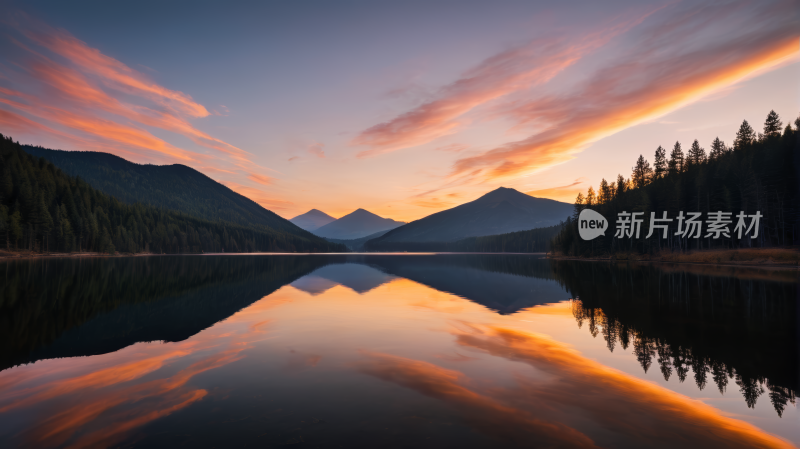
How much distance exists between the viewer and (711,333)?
18.7 m

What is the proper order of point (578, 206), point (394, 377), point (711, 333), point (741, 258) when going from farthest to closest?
point (578, 206) < point (741, 258) < point (711, 333) < point (394, 377)

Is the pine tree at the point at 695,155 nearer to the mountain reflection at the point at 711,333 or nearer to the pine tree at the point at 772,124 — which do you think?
the pine tree at the point at 772,124

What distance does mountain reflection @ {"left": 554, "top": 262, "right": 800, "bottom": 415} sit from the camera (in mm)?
12352

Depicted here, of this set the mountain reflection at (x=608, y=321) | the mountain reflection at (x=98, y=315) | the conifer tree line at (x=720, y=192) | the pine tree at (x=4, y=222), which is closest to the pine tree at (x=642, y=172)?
the conifer tree line at (x=720, y=192)

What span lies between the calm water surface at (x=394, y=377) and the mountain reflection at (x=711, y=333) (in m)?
0.13

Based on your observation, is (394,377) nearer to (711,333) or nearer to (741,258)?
(711,333)

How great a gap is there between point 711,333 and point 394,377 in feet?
60.2

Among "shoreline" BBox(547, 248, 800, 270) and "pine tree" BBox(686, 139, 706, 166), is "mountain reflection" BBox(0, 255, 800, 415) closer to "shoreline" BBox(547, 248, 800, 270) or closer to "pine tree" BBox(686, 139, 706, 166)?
"shoreline" BBox(547, 248, 800, 270)

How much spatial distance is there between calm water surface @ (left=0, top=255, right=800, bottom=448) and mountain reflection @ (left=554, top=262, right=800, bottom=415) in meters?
0.13

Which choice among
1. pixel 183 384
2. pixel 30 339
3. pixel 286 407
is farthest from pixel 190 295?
pixel 286 407

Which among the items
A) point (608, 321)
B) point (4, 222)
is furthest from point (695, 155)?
point (4, 222)

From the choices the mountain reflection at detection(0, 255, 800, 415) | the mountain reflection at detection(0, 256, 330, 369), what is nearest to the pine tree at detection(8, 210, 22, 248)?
the mountain reflection at detection(0, 256, 330, 369)

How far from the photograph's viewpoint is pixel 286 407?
952 centimetres

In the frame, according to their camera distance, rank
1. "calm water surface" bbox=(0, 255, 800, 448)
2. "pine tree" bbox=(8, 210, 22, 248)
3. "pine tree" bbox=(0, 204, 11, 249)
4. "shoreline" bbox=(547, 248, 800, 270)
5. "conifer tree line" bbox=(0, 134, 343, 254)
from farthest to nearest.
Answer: "conifer tree line" bbox=(0, 134, 343, 254)
"pine tree" bbox=(8, 210, 22, 248)
"pine tree" bbox=(0, 204, 11, 249)
"shoreline" bbox=(547, 248, 800, 270)
"calm water surface" bbox=(0, 255, 800, 448)
